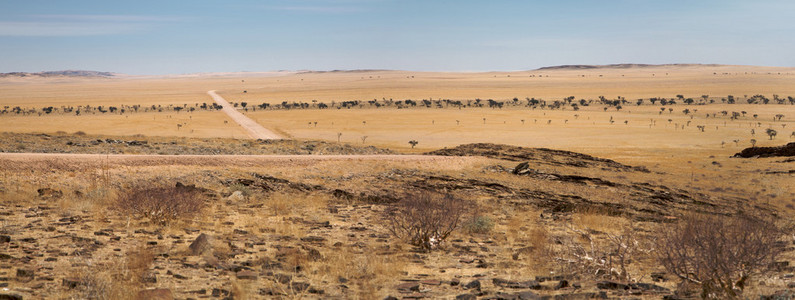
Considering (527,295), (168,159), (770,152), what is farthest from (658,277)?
(770,152)

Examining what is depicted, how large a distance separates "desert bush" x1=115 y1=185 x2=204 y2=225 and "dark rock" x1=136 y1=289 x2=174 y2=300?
584cm

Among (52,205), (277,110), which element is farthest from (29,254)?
(277,110)

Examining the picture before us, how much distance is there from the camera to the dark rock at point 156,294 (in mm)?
8305

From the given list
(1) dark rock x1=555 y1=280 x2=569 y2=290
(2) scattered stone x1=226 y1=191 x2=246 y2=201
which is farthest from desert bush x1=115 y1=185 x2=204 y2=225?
(1) dark rock x1=555 y1=280 x2=569 y2=290

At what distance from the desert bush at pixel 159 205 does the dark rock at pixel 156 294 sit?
5.84 meters

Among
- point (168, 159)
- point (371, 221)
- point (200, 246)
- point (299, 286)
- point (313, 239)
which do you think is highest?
point (168, 159)

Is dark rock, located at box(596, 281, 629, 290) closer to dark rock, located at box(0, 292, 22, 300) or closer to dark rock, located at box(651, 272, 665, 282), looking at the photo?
dark rock, located at box(651, 272, 665, 282)

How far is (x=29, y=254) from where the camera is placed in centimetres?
1081

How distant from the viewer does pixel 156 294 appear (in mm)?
8484

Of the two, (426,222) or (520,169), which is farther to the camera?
(520,169)

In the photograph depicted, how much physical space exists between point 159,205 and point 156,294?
6.24 m

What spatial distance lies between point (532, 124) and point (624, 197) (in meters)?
45.6

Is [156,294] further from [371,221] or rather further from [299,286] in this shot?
[371,221]

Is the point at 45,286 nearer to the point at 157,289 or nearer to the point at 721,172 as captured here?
the point at 157,289
